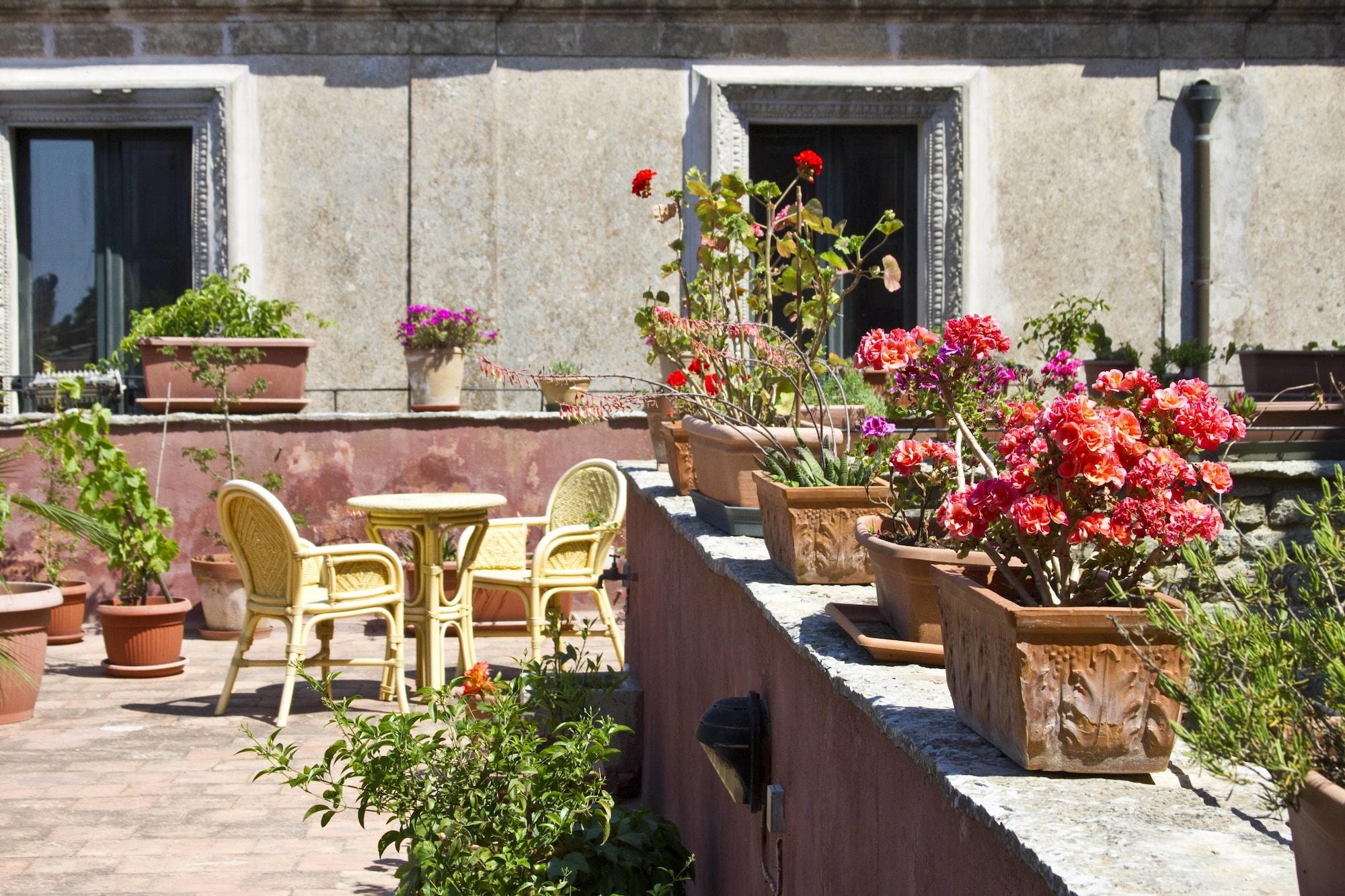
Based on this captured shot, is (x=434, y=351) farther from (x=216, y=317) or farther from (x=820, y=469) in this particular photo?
(x=820, y=469)

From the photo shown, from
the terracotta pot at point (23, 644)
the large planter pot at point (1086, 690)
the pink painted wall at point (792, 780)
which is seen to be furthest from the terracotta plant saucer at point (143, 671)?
the large planter pot at point (1086, 690)

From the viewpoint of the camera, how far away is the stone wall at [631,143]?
31.9 ft

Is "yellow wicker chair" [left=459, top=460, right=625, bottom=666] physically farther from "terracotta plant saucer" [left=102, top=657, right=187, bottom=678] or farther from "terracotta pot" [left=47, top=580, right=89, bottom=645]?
"terracotta pot" [left=47, top=580, right=89, bottom=645]

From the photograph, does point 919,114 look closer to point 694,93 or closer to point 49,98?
point 694,93

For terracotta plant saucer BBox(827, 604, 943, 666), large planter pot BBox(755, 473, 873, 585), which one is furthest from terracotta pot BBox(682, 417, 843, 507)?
terracotta plant saucer BBox(827, 604, 943, 666)

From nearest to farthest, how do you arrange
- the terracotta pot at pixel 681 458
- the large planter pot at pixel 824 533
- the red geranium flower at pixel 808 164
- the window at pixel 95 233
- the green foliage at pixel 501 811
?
the large planter pot at pixel 824 533 → the green foliage at pixel 501 811 → the red geranium flower at pixel 808 164 → the terracotta pot at pixel 681 458 → the window at pixel 95 233

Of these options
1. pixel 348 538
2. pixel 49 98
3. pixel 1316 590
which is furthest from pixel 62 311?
pixel 1316 590

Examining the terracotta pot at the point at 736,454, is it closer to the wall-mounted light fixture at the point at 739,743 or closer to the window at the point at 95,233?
the wall-mounted light fixture at the point at 739,743

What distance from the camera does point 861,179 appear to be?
1023cm

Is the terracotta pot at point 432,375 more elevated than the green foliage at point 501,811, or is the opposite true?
the terracotta pot at point 432,375

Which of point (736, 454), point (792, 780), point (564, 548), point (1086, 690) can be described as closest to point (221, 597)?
point (564, 548)

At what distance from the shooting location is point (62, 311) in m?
10.1

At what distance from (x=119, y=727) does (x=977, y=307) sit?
5.92 m

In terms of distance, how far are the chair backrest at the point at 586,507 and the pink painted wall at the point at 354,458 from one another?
155cm
